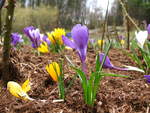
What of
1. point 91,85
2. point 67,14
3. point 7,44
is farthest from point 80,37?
point 67,14

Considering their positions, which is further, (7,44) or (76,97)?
(7,44)

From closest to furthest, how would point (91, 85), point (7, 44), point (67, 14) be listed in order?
point (91, 85), point (7, 44), point (67, 14)

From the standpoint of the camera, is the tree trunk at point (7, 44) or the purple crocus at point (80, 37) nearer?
the purple crocus at point (80, 37)

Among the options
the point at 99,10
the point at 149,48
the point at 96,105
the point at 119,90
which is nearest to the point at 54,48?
the point at 99,10

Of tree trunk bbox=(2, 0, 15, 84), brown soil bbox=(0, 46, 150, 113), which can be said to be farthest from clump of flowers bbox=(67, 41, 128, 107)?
tree trunk bbox=(2, 0, 15, 84)

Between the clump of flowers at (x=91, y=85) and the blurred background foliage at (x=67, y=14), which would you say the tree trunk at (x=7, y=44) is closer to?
the blurred background foliage at (x=67, y=14)

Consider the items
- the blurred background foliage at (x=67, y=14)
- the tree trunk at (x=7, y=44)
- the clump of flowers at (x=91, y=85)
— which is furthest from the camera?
the blurred background foliage at (x=67, y=14)

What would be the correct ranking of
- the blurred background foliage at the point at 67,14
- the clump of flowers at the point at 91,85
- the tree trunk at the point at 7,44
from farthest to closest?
the blurred background foliage at the point at 67,14 → the tree trunk at the point at 7,44 → the clump of flowers at the point at 91,85

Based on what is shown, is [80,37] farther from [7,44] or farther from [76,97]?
[7,44]

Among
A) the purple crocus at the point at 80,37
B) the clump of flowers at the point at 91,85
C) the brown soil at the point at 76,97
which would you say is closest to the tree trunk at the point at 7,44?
the brown soil at the point at 76,97

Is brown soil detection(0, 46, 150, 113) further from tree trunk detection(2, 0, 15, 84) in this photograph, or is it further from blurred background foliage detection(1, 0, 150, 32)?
blurred background foliage detection(1, 0, 150, 32)
